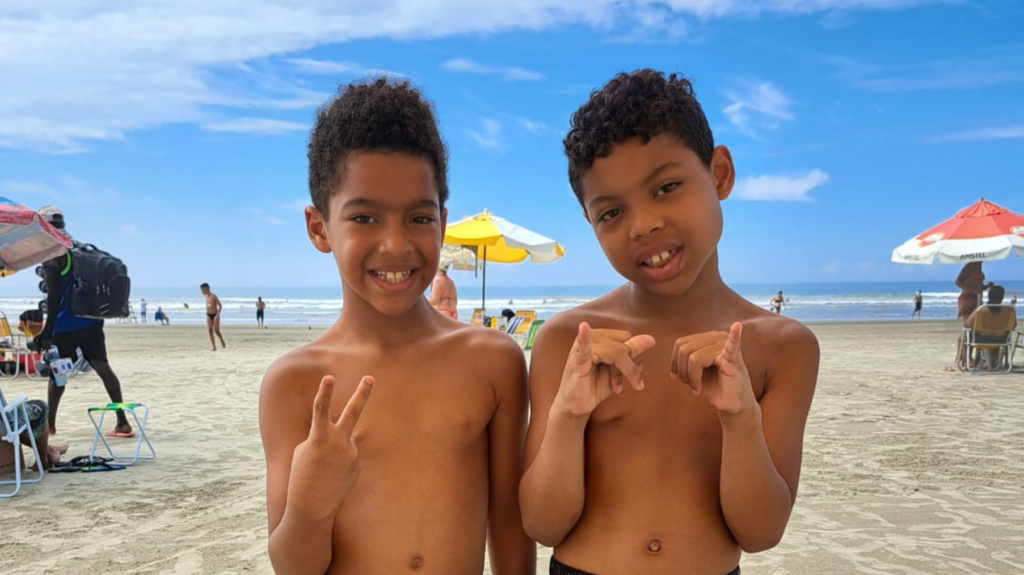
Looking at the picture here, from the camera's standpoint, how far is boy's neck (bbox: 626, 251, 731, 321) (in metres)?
1.87

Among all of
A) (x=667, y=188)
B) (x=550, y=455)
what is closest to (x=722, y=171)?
(x=667, y=188)

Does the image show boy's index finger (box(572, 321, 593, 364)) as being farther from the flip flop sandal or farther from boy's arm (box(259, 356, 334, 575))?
the flip flop sandal

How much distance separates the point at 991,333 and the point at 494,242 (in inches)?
350

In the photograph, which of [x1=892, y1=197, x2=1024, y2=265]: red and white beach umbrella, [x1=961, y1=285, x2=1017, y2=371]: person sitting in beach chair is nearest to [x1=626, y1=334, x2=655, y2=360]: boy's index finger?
[x1=961, y1=285, x2=1017, y2=371]: person sitting in beach chair

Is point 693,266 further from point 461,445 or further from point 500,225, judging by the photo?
point 500,225

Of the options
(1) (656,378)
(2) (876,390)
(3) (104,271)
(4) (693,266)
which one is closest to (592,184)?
(4) (693,266)

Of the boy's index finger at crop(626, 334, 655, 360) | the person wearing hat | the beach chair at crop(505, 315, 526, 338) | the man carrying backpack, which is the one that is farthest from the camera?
the beach chair at crop(505, 315, 526, 338)

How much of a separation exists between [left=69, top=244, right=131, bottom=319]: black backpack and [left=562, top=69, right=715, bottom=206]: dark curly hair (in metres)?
6.46

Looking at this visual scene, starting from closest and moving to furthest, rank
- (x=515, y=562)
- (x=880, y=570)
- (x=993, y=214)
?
(x=515, y=562)
(x=880, y=570)
(x=993, y=214)

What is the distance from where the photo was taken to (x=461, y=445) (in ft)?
6.16

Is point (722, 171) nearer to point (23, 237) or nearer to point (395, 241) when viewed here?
point (395, 241)

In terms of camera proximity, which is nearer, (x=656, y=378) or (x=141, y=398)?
(x=656, y=378)

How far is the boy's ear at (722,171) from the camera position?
1.86 m

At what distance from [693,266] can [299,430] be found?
1.05 m
